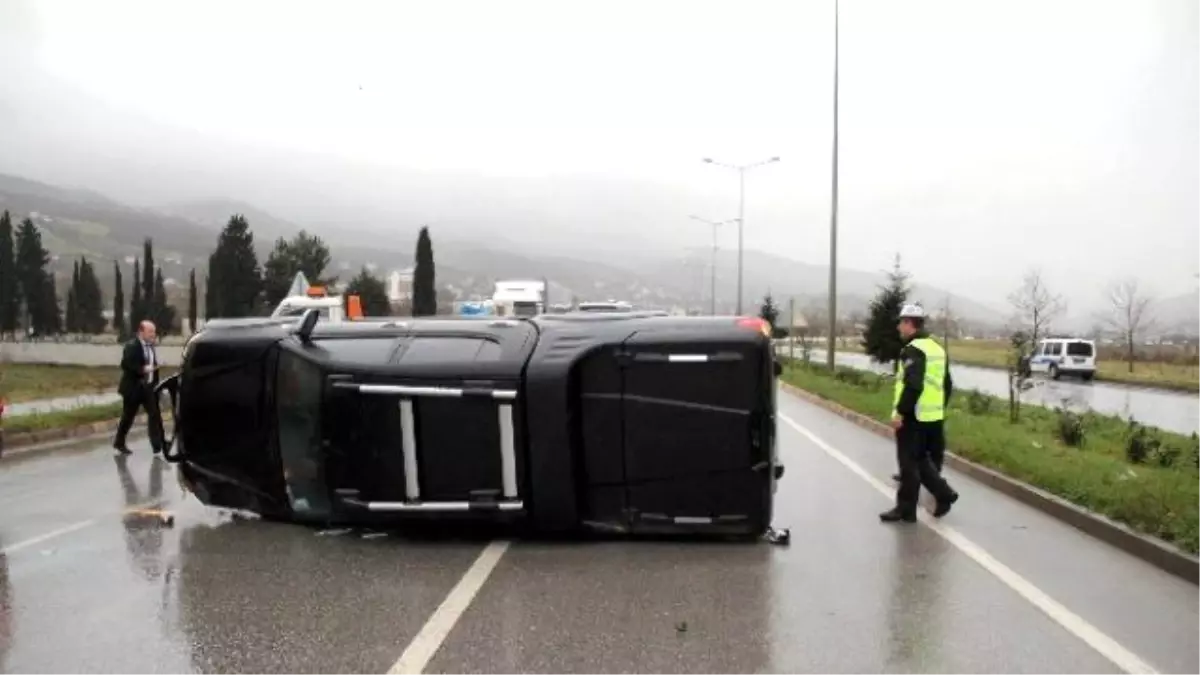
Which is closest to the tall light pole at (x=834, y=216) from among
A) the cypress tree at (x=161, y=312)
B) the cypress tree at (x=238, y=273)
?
the cypress tree at (x=238, y=273)

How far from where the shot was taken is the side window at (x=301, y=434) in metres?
7.65

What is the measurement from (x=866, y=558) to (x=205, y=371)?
546 cm

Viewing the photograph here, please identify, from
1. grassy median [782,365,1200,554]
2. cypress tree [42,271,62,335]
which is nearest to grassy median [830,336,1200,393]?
grassy median [782,365,1200,554]

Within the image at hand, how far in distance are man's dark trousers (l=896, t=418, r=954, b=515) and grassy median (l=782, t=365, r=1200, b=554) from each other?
1476 millimetres

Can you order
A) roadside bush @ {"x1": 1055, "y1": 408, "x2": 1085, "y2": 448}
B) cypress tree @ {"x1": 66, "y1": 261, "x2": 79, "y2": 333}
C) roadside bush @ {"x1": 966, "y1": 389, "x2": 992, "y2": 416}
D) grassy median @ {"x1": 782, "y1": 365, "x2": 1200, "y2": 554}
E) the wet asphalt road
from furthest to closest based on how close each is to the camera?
cypress tree @ {"x1": 66, "y1": 261, "x2": 79, "y2": 333}, roadside bush @ {"x1": 966, "y1": 389, "x2": 992, "y2": 416}, roadside bush @ {"x1": 1055, "y1": 408, "x2": 1085, "y2": 448}, grassy median @ {"x1": 782, "y1": 365, "x2": 1200, "y2": 554}, the wet asphalt road

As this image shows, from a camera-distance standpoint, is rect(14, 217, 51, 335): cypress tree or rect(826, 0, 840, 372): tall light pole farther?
rect(14, 217, 51, 335): cypress tree

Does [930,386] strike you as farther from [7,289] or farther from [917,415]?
[7,289]

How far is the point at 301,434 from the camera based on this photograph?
771 cm

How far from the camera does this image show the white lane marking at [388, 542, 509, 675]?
4895 millimetres

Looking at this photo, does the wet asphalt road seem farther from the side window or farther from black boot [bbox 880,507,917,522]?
the side window

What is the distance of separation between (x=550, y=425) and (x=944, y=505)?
3908mm

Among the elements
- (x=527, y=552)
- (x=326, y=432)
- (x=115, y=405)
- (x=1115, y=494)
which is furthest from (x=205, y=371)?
(x=115, y=405)

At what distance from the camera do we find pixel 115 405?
18562 millimetres

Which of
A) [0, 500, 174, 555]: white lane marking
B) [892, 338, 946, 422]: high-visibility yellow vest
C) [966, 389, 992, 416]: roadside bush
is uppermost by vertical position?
[892, 338, 946, 422]: high-visibility yellow vest
